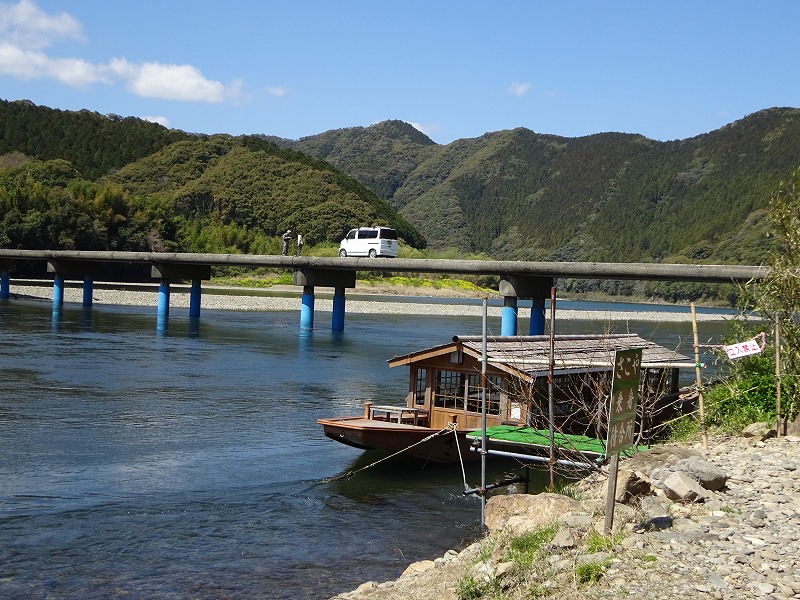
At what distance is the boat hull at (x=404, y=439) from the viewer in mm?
18812

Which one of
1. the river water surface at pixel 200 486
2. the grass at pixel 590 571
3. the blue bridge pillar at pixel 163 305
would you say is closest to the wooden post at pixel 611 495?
the grass at pixel 590 571

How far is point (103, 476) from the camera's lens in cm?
1733

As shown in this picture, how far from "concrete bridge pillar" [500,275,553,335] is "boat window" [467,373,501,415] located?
21300 mm

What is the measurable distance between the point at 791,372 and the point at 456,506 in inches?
264

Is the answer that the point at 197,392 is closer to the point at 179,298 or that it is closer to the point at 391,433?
the point at 391,433

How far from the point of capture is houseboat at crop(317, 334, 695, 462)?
18.5 m

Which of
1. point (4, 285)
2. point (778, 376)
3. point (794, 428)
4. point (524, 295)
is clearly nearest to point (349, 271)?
point (524, 295)

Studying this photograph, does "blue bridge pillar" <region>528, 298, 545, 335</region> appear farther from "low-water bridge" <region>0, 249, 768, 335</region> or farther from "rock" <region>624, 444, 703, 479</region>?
"rock" <region>624, 444, 703, 479</region>

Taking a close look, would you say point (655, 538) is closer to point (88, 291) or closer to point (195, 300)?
point (195, 300)

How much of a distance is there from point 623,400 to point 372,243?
1800 inches

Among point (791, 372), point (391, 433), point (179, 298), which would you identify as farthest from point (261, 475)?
point (179, 298)

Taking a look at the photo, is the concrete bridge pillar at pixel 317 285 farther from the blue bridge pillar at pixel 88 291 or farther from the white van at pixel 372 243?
the blue bridge pillar at pixel 88 291

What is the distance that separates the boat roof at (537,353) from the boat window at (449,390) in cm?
69

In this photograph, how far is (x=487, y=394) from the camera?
1930 cm
